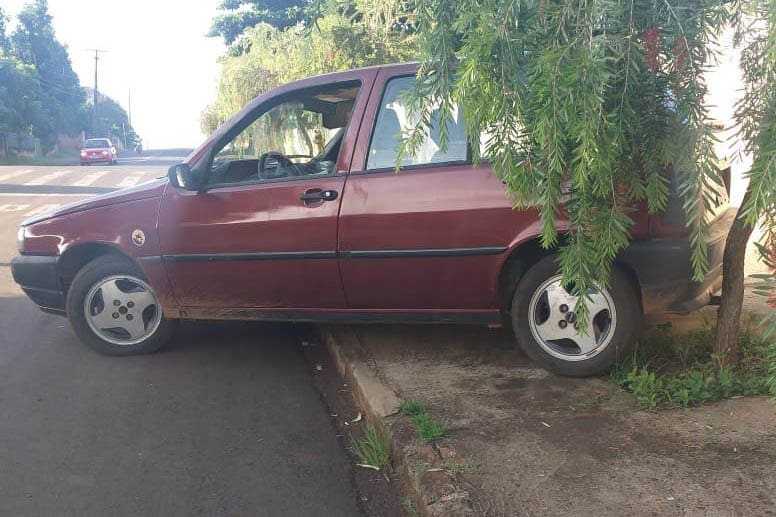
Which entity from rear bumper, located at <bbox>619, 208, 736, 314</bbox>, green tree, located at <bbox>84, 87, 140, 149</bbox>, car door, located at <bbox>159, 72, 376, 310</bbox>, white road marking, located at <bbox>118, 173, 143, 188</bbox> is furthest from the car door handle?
green tree, located at <bbox>84, 87, 140, 149</bbox>

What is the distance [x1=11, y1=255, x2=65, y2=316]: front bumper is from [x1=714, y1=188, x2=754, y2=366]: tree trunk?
438cm

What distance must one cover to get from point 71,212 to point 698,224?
4.18m

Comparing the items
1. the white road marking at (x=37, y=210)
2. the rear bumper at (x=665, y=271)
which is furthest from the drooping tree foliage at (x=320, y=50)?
the white road marking at (x=37, y=210)

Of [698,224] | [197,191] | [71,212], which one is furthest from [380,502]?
[71,212]

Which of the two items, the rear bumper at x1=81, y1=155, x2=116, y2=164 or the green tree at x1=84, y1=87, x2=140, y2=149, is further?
the green tree at x1=84, y1=87, x2=140, y2=149

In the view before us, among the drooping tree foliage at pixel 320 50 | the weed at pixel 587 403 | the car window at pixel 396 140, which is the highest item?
the drooping tree foliage at pixel 320 50

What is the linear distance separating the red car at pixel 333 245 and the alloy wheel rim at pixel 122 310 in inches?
0.4

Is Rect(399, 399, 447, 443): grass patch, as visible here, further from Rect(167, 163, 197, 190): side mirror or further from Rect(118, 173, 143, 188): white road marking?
Rect(118, 173, 143, 188): white road marking

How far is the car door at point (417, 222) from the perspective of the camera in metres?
4.34

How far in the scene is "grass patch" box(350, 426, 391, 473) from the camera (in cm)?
359

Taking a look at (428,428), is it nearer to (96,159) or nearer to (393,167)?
(393,167)

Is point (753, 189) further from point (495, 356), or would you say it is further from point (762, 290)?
point (495, 356)

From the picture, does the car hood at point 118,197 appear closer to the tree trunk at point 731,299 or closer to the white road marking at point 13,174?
the tree trunk at point 731,299

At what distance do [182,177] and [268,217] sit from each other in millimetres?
675
